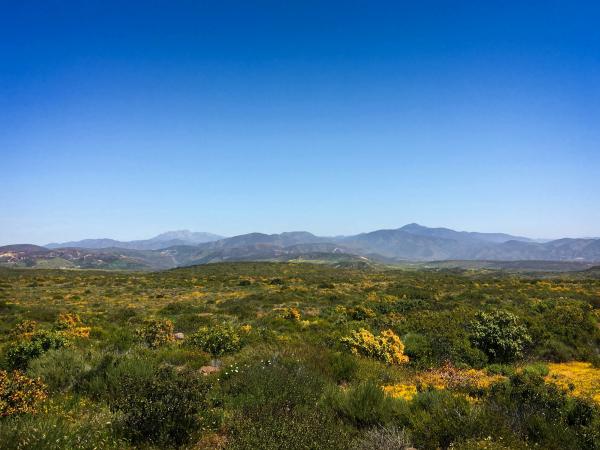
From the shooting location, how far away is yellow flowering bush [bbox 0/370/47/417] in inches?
233

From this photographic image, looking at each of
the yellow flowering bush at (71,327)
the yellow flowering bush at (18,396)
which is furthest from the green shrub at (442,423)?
the yellow flowering bush at (71,327)

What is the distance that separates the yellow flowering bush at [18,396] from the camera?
5.93 meters

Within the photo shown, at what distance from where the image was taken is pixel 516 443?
16.9ft

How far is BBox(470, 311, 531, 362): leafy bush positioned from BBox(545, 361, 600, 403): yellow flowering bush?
1.20 metres

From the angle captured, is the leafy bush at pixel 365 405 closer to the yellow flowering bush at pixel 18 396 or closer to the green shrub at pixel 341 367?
the green shrub at pixel 341 367

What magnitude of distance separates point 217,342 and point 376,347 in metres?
5.48

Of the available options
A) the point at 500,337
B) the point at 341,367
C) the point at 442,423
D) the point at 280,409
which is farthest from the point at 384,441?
the point at 500,337

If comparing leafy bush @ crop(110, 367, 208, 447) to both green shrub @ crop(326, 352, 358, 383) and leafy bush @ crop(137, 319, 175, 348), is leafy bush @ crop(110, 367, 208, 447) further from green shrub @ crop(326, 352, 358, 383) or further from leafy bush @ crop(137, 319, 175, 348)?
leafy bush @ crop(137, 319, 175, 348)

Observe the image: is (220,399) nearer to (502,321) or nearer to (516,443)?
(516,443)

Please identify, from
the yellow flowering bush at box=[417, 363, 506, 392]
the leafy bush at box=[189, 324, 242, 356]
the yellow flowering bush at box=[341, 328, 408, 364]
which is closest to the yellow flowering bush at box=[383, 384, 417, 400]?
the yellow flowering bush at box=[417, 363, 506, 392]

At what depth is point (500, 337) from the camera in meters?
13.5

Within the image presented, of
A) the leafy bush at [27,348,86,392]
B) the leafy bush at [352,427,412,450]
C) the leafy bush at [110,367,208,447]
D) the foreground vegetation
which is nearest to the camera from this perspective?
the leafy bush at [352,427,412,450]

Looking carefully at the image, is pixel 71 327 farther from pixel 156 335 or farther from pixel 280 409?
pixel 280 409

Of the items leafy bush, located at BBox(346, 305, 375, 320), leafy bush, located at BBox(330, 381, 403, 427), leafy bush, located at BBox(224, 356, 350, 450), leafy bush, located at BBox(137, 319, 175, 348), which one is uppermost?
leafy bush, located at BBox(224, 356, 350, 450)
